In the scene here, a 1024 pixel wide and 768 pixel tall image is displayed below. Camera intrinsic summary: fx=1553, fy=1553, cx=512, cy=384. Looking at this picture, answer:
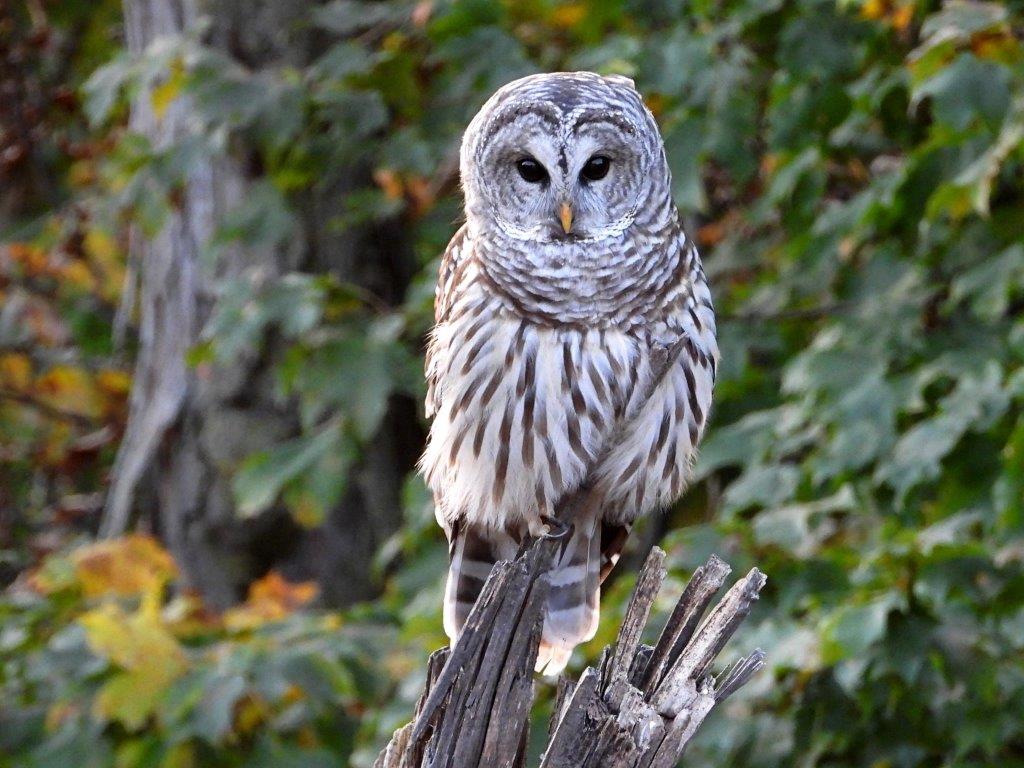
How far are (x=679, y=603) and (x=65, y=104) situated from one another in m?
5.86

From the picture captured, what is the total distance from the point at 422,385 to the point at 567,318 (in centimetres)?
160

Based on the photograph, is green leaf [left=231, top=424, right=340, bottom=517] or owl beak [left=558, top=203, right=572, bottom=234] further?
green leaf [left=231, top=424, right=340, bottom=517]

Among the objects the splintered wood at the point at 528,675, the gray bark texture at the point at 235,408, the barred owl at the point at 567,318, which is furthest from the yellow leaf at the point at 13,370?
the splintered wood at the point at 528,675

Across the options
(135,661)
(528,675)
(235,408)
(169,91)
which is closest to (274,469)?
(135,661)

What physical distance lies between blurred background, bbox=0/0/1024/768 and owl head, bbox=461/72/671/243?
2.54ft

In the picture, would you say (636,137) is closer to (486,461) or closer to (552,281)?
(552,281)

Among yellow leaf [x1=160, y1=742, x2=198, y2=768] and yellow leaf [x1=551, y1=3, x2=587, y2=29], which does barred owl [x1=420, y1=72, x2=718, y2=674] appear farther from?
yellow leaf [x1=551, y1=3, x2=587, y2=29]

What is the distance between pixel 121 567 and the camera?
5422mm

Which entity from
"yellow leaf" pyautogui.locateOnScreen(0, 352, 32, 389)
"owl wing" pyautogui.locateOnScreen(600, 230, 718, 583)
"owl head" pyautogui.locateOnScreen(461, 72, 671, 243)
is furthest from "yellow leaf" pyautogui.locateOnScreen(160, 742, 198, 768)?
"yellow leaf" pyautogui.locateOnScreen(0, 352, 32, 389)

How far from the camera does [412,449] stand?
603cm

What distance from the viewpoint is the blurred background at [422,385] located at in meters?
3.93

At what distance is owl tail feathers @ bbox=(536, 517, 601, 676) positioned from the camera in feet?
12.1

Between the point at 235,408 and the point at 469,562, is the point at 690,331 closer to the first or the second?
the point at 469,562

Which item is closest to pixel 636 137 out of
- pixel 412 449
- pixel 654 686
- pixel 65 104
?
pixel 654 686
